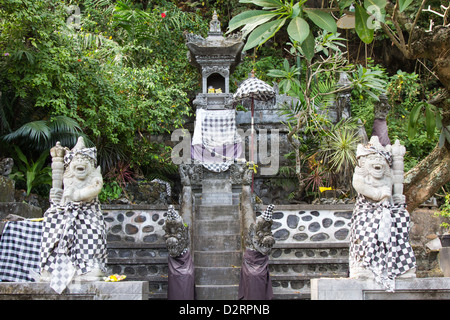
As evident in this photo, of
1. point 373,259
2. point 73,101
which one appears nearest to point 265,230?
point 373,259

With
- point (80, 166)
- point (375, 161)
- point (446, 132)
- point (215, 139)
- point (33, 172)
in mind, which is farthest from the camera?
point (215, 139)

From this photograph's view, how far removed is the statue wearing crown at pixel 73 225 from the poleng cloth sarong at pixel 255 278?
2163mm

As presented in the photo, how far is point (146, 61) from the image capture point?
43.9 feet

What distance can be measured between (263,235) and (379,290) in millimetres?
2127

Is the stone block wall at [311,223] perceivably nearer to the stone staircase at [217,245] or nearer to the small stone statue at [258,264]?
the stone staircase at [217,245]

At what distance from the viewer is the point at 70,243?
5230mm

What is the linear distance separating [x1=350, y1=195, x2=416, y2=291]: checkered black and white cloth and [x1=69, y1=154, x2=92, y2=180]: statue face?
2874 mm

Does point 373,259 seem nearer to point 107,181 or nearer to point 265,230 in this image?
point 265,230

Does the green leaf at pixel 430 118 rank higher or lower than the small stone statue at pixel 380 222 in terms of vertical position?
higher

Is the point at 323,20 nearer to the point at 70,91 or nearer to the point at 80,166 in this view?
the point at 80,166

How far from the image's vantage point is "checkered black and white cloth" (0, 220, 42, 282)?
6211 millimetres

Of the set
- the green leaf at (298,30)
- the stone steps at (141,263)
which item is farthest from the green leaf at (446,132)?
the stone steps at (141,263)

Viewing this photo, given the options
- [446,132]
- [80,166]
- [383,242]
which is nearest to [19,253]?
[80,166]

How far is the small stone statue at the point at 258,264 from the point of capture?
22.2 feet
